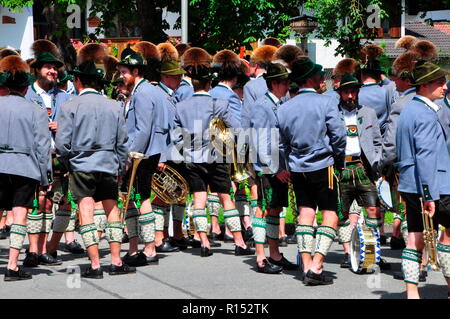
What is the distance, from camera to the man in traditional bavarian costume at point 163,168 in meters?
11.5

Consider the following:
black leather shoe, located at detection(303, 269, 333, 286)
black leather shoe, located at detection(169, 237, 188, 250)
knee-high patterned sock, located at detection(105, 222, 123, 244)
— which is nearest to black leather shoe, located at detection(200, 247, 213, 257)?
black leather shoe, located at detection(169, 237, 188, 250)

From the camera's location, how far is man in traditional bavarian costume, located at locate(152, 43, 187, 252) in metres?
11.5

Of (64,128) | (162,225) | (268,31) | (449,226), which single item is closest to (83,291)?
(64,128)

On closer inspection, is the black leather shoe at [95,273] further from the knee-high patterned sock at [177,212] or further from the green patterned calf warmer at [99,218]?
the knee-high patterned sock at [177,212]

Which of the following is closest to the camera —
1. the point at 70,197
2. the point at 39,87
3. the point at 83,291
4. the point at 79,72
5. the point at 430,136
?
the point at 430,136

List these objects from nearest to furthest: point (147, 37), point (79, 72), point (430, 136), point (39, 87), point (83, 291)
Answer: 1. point (430, 136)
2. point (83, 291)
3. point (79, 72)
4. point (39, 87)
5. point (147, 37)

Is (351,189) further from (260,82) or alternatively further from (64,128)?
(64,128)

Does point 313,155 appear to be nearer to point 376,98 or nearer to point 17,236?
point 376,98

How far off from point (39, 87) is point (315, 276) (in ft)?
13.7

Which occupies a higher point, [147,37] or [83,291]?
[147,37]

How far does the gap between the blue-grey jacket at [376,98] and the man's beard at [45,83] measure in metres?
3.57

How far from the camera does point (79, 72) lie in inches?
386

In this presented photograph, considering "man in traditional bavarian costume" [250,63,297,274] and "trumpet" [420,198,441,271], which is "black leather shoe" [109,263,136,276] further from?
"trumpet" [420,198,441,271]

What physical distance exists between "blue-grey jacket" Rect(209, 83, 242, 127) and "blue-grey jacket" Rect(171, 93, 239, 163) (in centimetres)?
38
